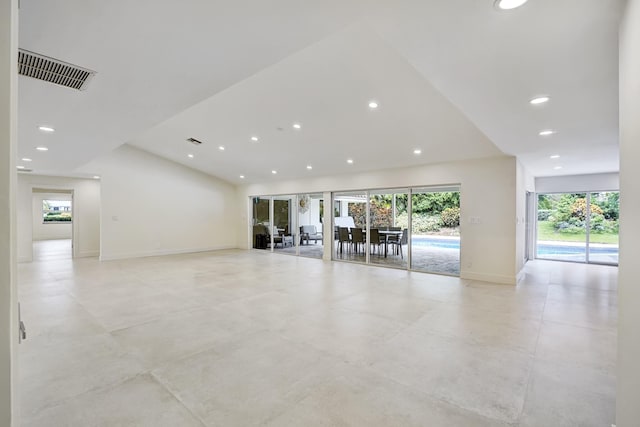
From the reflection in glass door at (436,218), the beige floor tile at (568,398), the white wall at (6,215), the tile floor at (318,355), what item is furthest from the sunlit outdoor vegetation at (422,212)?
the white wall at (6,215)

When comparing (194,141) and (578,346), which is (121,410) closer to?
(578,346)

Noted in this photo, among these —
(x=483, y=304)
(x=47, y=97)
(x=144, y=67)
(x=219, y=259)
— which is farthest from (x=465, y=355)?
(x=219, y=259)

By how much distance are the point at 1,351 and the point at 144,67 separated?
2586 millimetres

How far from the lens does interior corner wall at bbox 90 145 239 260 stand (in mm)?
8938

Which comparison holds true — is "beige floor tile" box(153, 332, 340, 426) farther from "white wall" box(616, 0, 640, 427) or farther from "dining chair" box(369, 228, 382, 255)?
"dining chair" box(369, 228, 382, 255)

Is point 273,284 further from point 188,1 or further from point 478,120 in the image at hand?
point 188,1

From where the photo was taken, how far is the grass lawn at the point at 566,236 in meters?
8.37

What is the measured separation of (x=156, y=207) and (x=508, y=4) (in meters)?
10.3

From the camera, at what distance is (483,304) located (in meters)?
4.60

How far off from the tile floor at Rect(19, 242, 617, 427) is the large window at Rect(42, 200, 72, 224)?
1382 cm

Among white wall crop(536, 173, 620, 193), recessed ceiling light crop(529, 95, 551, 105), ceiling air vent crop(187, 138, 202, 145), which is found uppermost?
ceiling air vent crop(187, 138, 202, 145)

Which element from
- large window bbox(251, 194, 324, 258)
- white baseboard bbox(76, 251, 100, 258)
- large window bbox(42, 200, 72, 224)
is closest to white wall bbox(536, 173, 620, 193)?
large window bbox(251, 194, 324, 258)

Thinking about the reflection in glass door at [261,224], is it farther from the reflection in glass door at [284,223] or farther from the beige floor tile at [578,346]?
the beige floor tile at [578,346]

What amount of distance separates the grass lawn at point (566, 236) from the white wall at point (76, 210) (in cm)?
1411
